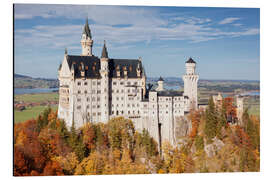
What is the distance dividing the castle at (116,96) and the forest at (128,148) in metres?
0.84

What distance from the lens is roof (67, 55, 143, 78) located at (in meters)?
25.7

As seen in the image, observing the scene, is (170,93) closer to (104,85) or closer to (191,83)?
(191,83)

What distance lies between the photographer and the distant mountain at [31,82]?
799 inches

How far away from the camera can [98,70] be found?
85.9ft

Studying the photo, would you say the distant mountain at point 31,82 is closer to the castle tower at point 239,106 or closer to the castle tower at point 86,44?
the castle tower at point 86,44

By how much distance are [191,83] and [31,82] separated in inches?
495

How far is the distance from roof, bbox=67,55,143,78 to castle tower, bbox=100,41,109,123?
0.54m

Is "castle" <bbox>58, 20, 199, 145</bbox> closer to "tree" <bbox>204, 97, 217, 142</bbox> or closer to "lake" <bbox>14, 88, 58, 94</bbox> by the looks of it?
"lake" <bbox>14, 88, 58, 94</bbox>

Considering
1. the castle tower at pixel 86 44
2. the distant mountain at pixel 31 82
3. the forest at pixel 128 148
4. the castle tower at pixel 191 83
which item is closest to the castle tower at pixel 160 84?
the castle tower at pixel 191 83

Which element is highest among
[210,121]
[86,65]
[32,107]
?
[86,65]

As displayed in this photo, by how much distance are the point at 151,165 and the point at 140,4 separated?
10.9 m

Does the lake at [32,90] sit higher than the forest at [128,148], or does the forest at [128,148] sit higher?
the lake at [32,90]

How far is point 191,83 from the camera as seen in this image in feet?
88.4

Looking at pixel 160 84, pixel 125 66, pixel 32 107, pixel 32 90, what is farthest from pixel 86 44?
pixel 32 107
